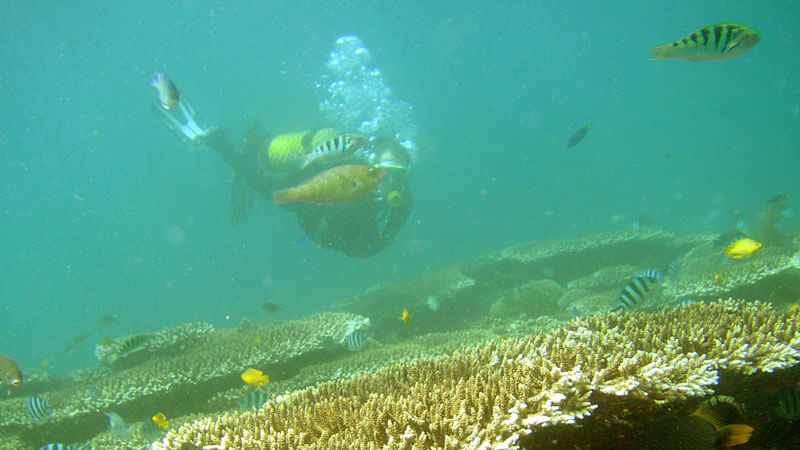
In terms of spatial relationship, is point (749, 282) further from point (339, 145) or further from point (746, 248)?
point (339, 145)

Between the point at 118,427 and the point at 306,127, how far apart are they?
1337 cm

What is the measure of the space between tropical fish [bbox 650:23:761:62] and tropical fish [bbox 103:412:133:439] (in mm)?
7496

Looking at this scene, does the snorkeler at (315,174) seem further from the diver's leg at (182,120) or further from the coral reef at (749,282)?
the coral reef at (749,282)

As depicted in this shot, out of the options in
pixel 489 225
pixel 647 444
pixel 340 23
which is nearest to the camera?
pixel 647 444

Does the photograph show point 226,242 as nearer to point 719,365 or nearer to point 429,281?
point 429,281

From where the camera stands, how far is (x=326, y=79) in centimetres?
6019

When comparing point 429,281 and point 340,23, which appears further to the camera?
point 340,23

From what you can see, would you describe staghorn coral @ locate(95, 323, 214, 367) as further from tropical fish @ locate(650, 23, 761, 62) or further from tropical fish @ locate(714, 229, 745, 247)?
tropical fish @ locate(714, 229, 745, 247)

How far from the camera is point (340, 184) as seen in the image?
356 cm

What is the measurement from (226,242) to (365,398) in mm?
97119

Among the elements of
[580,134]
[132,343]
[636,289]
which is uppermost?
[580,134]

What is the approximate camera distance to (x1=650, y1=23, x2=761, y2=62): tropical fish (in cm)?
358

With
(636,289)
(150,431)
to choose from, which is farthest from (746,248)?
(150,431)

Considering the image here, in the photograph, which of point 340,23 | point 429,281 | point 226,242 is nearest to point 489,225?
point 340,23
